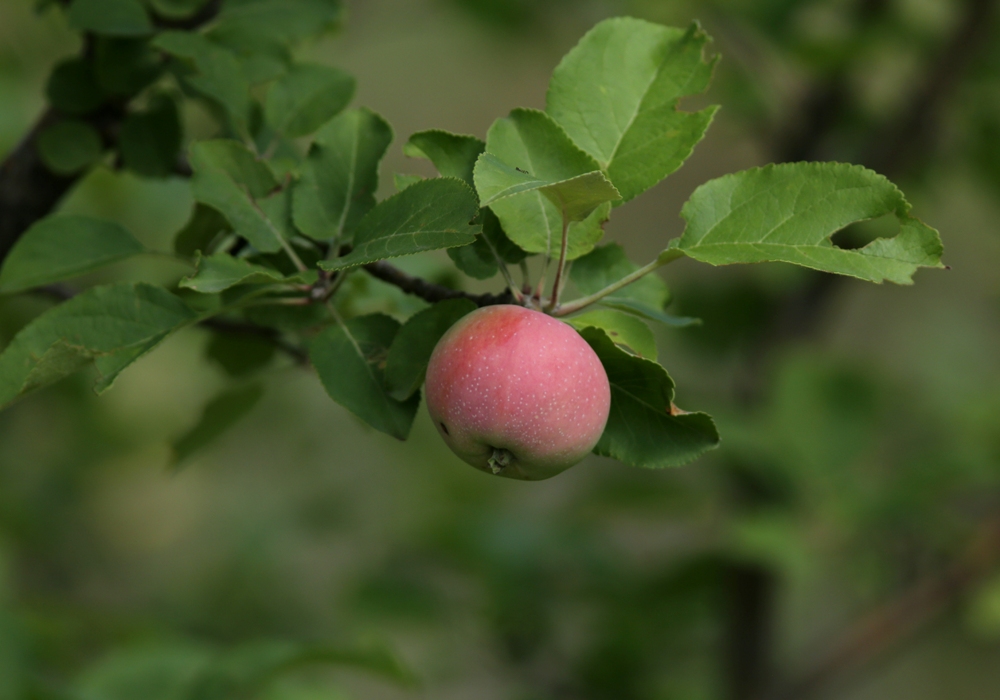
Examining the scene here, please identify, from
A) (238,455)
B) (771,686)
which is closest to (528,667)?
(771,686)

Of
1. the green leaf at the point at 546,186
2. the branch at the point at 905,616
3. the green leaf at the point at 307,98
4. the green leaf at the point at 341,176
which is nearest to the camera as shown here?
the green leaf at the point at 546,186

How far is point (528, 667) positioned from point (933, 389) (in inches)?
33.1

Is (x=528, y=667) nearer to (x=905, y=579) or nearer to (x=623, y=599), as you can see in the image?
(x=623, y=599)

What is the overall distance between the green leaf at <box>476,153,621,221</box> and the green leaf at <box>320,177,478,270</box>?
2 cm

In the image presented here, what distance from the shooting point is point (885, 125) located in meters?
1.21

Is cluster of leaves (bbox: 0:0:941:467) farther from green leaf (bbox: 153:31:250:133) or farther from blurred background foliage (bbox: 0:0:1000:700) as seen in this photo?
blurred background foliage (bbox: 0:0:1000:700)

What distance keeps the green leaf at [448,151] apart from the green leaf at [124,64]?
10.1 inches

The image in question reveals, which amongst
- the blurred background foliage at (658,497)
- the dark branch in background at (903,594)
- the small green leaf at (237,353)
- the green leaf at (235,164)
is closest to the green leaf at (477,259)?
the green leaf at (235,164)

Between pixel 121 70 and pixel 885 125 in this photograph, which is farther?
pixel 885 125

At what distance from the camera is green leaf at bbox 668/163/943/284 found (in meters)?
0.37

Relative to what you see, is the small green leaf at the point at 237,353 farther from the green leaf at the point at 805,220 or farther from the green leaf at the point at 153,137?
the green leaf at the point at 805,220

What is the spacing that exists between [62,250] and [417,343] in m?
0.23

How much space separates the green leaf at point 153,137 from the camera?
0.57 meters

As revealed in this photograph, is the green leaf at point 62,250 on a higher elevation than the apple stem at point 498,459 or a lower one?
lower
